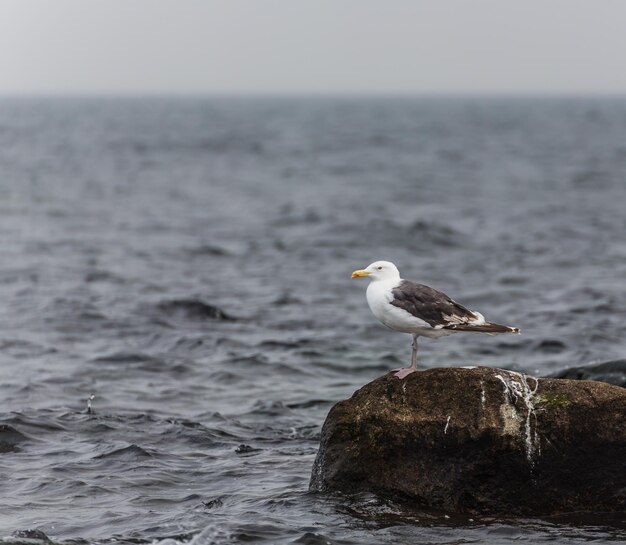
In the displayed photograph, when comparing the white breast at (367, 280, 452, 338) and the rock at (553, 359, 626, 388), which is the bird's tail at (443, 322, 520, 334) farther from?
the rock at (553, 359, 626, 388)

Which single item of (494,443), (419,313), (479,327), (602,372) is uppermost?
A: (419,313)

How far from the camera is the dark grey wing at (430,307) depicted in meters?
8.52

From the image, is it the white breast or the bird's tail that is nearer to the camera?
the bird's tail

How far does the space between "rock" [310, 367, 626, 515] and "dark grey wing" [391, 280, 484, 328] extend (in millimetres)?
441

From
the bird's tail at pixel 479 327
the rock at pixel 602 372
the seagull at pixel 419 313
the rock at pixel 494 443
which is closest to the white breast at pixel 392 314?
the seagull at pixel 419 313

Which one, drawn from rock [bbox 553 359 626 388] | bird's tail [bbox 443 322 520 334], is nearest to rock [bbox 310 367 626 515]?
bird's tail [bbox 443 322 520 334]

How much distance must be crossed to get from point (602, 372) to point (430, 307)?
4243 millimetres

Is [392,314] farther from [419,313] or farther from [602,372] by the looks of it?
[602,372]

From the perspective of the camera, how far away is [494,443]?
8023 mm

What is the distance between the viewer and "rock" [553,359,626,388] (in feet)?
38.3

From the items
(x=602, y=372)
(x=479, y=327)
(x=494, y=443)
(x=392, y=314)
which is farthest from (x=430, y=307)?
(x=602, y=372)

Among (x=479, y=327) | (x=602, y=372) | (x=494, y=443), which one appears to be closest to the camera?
(x=494, y=443)

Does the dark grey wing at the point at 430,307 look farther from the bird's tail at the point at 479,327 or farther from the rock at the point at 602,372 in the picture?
the rock at the point at 602,372

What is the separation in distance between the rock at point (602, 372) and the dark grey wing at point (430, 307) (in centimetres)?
370
